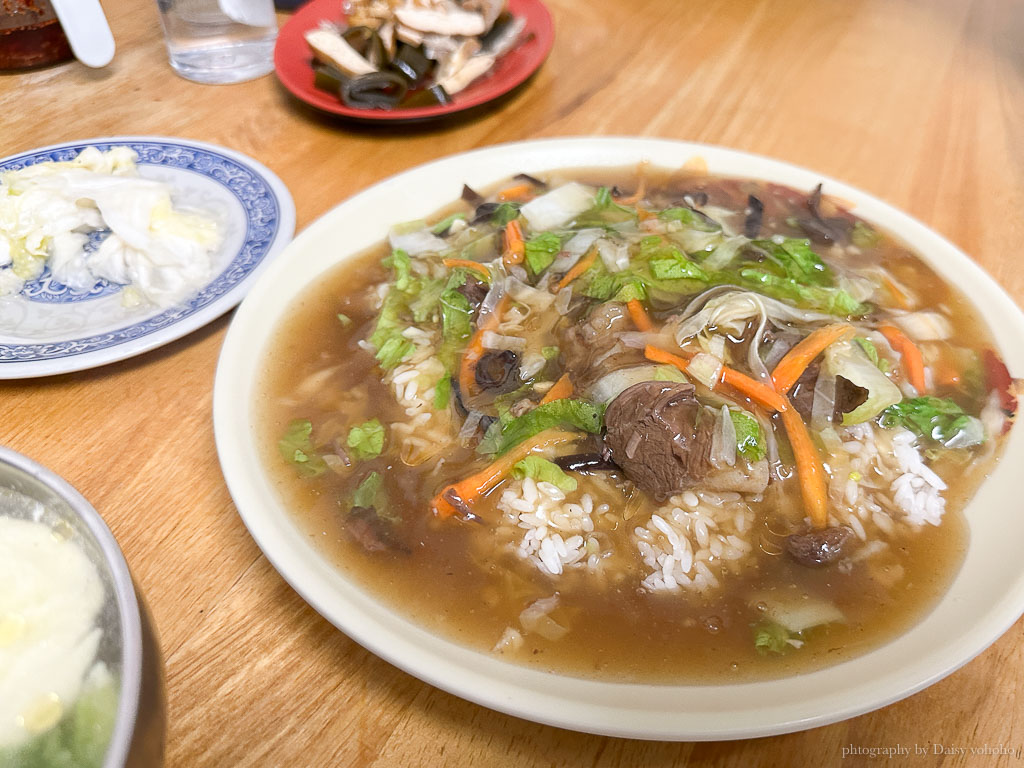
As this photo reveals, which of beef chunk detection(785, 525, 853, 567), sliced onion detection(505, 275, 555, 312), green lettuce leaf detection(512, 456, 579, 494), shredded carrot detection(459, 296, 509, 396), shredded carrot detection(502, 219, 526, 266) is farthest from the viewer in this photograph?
shredded carrot detection(502, 219, 526, 266)

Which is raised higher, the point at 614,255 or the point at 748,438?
the point at 614,255

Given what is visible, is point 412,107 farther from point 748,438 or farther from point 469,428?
point 748,438

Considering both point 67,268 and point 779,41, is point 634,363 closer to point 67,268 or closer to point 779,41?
point 67,268

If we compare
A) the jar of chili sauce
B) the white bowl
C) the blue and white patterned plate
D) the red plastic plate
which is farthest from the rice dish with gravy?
the jar of chili sauce

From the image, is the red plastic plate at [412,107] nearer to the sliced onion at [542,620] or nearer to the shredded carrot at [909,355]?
the shredded carrot at [909,355]

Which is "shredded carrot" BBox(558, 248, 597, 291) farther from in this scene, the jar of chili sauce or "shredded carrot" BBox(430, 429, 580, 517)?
the jar of chili sauce

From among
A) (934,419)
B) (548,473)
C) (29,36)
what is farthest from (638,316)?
(29,36)

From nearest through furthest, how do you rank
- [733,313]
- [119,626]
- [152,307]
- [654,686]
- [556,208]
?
[119,626], [654,686], [733,313], [152,307], [556,208]
